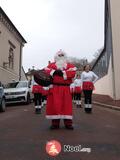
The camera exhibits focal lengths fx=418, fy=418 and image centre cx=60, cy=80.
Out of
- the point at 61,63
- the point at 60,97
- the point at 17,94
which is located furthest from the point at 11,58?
the point at 60,97

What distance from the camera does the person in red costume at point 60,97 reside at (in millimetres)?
10172

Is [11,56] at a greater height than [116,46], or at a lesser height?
greater

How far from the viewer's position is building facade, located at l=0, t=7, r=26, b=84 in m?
34.6

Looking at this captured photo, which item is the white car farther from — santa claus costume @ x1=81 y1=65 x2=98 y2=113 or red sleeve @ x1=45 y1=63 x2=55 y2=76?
red sleeve @ x1=45 y1=63 x2=55 y2=76

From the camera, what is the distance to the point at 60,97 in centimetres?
1024

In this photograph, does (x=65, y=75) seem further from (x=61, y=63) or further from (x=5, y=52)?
(x=5, y=52)

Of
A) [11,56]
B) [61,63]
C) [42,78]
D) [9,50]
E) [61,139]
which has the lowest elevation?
[61,139]

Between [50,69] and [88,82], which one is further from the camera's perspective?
[88,82]

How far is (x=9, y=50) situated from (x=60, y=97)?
92.4ft

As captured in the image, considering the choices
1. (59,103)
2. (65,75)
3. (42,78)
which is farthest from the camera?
(65,75)

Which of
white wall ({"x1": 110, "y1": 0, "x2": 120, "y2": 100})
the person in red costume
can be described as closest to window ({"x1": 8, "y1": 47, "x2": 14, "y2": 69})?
white wall ({"x1": 110, "y1": 0, "x2": 120, "y2": 100})

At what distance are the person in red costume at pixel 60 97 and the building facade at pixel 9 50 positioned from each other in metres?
24.0

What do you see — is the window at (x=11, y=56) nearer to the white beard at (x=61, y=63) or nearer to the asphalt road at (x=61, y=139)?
the asphalt road at (x=61, y=139)

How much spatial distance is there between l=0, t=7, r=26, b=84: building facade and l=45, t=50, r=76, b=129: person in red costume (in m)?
24.0
